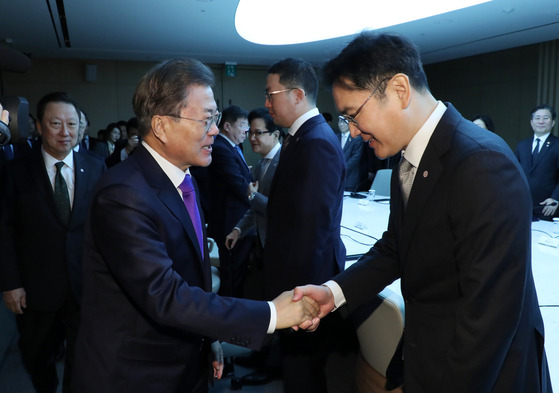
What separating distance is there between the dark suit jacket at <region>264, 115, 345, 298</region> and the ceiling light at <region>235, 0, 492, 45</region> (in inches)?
224

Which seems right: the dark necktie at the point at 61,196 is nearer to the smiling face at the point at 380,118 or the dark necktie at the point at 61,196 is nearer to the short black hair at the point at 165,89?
the short black hair at the point at 165,89

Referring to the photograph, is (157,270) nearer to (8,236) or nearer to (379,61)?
(379,61)

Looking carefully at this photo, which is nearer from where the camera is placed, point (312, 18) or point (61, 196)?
point (61, 196)

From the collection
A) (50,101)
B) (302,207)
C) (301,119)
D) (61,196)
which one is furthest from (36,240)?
(301,119)

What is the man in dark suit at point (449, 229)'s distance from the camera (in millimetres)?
1005

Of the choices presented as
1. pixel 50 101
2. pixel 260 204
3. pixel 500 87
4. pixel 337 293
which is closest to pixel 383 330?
pixel 337 293

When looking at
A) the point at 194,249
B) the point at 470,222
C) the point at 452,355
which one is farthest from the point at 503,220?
the point at 194,249

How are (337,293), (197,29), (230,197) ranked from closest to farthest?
(337,293) → (230,197) → (197,29)

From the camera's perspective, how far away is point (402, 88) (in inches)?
48.5

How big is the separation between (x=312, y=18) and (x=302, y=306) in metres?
8.04

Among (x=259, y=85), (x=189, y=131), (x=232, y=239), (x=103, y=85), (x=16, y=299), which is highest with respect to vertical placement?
(x=259, y=85)


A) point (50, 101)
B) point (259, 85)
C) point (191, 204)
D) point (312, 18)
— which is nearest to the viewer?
point (191, 204)

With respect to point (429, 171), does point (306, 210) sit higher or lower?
lower

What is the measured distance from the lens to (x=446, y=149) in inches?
44.8
